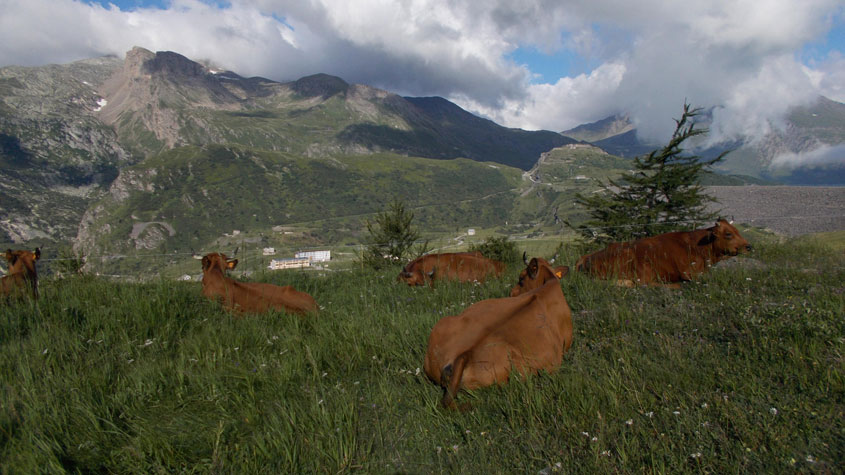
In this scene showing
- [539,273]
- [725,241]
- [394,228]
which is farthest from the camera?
[394,228]

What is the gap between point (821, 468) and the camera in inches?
92.5

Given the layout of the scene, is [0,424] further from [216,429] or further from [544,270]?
→ [544,270]

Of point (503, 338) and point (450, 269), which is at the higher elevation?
point (503, 338)

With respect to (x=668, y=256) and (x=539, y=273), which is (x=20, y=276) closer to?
(x=539, y=273)

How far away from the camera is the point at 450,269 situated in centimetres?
995

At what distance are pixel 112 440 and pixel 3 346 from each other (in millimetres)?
3201

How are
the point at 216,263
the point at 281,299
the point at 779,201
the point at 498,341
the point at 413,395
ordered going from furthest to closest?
the point at 779,201, the point at 216,263, the point at 281,299, the point at 498,341, the point at 413,395

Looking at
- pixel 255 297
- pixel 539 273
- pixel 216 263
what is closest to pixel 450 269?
pixel 539 273

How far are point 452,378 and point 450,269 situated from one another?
20.5 feet

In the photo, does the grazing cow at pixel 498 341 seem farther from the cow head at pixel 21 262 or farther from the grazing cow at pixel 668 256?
the cow head at pixel 21 262

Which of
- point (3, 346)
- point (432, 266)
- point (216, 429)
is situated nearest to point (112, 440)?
point (216, 429)

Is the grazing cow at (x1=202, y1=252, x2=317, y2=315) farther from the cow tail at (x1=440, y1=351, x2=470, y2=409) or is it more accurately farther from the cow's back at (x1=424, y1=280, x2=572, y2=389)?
the cow tail at (x1=440, y1=351, x2=470, y2=409)

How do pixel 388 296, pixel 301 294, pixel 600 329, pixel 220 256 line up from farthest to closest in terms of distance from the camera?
1. pixel 220 256
2. pixel 388 296
3. pixel 301 294
4. pixel 600 329

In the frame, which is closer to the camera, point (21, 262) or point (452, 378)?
point (452, 378)
